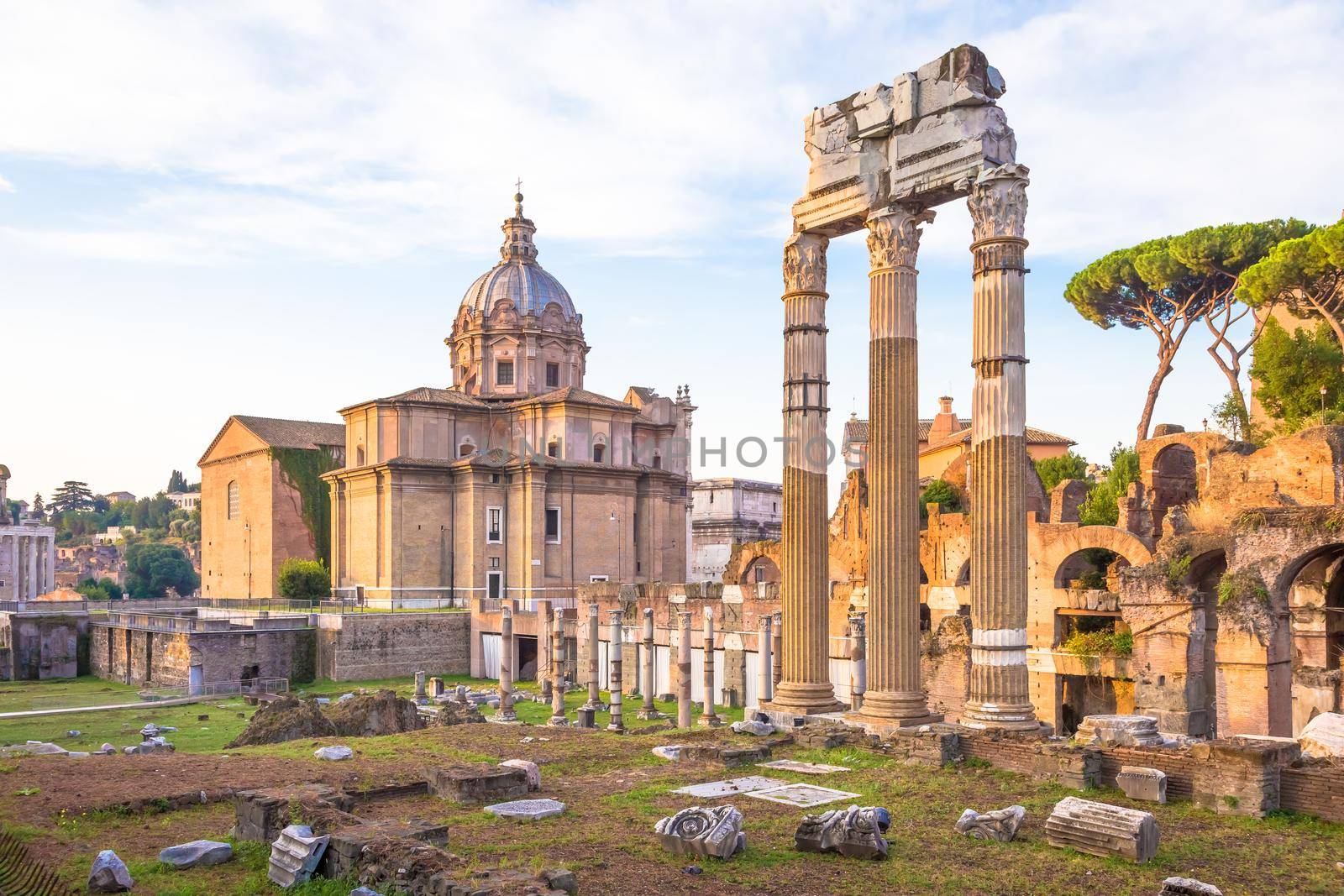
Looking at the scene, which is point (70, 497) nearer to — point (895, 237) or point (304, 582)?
point (304, 582)

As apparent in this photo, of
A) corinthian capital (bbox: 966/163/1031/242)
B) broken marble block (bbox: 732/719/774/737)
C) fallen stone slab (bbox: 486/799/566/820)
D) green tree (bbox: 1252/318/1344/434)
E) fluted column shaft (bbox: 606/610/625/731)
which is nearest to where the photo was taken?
fallen stone slab (bbox: 486/799/566/820)

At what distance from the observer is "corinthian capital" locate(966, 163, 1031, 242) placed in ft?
40.2

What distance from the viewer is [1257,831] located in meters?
9.02

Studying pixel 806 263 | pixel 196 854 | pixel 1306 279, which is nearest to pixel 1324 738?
pixel 806 263

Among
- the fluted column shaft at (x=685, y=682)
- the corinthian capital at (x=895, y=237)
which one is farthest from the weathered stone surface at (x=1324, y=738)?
the fluted column shaft at (x=685, y=682)

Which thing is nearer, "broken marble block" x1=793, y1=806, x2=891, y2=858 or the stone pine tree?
"broken marble block" x1=793, y1=806, x2=891, y2=858

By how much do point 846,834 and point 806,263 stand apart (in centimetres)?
796

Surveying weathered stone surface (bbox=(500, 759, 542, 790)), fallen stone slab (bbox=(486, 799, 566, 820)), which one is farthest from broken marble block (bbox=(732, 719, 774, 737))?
fallen stone slab (bbox=(486, 799, 566, 820))

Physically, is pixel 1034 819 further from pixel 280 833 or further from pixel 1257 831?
pixel 280 833

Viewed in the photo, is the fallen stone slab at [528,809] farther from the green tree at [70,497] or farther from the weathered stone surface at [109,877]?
the green tree at [70,497]

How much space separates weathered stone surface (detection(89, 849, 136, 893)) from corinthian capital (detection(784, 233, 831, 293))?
974 cm

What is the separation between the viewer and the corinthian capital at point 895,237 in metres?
13.5

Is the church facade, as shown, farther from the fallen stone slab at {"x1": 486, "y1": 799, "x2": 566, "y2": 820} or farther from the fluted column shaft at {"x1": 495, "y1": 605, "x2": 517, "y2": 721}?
the fallen stone slab at {"x1": 486, "y1": 799, "x2": 566, "y2": 820}

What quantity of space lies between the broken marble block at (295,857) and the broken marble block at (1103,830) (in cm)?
538
